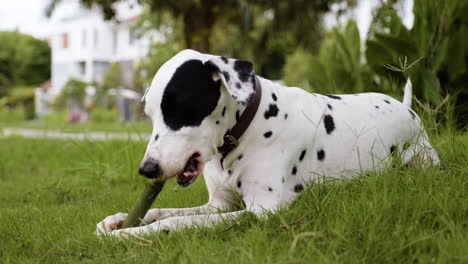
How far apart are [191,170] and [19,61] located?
51.1m

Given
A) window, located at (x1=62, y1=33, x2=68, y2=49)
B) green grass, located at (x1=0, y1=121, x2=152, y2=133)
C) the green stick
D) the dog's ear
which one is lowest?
window, located at (x1=62, y1=33, x2=68, y2=49)

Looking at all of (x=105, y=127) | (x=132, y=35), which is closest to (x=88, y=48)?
(x=132, y=35)

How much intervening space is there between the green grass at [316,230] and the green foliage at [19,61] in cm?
4371

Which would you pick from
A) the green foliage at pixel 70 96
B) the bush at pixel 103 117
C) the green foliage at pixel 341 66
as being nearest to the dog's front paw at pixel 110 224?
the green foliage at pixel 341 66

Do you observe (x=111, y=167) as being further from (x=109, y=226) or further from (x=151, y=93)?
(x=151, y=93)

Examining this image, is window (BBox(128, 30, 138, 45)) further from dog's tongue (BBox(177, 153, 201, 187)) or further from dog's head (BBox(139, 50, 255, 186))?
dog's tongue (BBox(177, 153, 201, 187))

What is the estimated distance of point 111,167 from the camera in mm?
5152

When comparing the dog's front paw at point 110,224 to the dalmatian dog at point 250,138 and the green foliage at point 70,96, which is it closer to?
the dalmatian dog at point 250,138

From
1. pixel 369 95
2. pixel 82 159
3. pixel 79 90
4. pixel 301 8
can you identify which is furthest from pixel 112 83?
pixel 369 95

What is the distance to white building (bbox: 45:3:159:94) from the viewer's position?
39.6m

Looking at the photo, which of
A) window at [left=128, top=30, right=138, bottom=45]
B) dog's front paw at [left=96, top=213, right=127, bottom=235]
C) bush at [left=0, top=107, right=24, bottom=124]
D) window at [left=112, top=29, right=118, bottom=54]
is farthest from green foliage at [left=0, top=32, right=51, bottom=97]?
dog's front paw at [left=96, top=213, right=127, bottom=235]

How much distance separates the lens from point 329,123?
10.3 ft

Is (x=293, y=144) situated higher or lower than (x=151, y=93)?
lower

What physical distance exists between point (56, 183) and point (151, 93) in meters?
2.53
